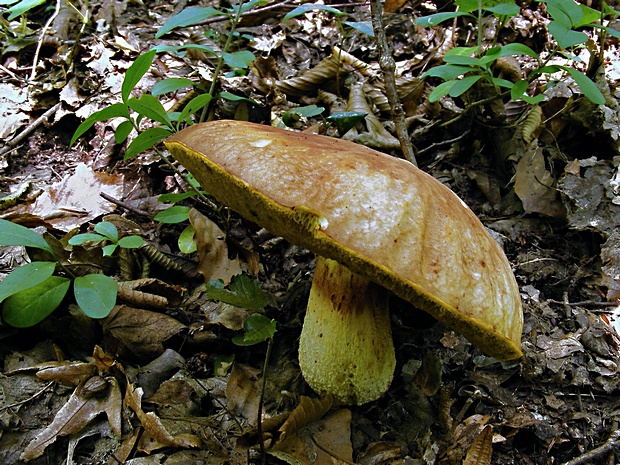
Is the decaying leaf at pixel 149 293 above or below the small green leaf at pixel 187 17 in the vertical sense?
below

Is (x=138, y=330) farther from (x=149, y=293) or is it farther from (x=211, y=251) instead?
(x=211, y=251)

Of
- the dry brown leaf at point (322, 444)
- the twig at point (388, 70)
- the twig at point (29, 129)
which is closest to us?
the dry brown leaf at point (322, 444)

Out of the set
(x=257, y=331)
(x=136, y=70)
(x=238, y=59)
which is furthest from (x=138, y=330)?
(x=238, y=59)

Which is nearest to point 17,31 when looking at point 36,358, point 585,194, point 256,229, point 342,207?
point 256,229

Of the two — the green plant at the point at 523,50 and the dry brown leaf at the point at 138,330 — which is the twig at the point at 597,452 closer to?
the green plant at the point at 523,50


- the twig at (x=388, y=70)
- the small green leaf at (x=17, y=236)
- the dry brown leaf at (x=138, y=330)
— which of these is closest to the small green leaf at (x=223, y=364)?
the dry brown leaf at (x=138, y=330)

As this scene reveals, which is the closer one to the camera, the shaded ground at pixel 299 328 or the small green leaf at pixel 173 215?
the shaded ground at pixel 299 328

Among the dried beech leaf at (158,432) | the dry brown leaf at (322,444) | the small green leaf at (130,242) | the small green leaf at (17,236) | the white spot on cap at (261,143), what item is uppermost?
the white spot on cap at (261,143)
